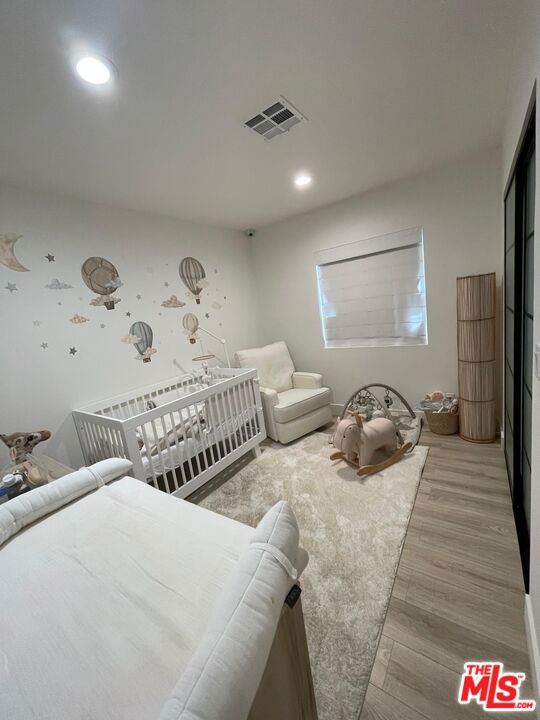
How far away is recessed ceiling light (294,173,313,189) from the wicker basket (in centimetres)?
231

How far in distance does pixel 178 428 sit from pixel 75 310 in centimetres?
120

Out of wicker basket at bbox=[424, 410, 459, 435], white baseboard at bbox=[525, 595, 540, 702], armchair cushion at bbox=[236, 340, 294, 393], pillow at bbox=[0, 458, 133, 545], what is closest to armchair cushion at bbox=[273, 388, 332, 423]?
armchair cushion at bbox=[236, 340, 294, 393]

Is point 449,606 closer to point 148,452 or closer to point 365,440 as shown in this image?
point 365,440

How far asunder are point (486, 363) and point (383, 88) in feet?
6.68

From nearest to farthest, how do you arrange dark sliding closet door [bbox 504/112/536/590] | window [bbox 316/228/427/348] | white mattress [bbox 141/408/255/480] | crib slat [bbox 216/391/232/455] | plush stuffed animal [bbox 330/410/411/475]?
dark sliding closet door [bbox 504/112/536/590], white mattress [bbox 141/408/255/480], plush stuffed animal [bbox 330/410/411/475], crib slat [bbox 216/391/232/455], window [bbox 316/228/427/348]

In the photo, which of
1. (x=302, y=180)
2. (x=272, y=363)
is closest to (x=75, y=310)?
(x=272, y=363)

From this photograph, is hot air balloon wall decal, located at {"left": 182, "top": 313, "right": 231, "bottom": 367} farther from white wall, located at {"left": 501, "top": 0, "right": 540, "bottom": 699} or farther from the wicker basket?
white wall, located at {"left": 501, "top": 0, "right": 540, "bottom": 699}

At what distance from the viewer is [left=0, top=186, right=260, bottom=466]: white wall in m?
1.91

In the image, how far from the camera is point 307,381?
131 inches

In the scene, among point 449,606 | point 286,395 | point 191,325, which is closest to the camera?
point 449,606

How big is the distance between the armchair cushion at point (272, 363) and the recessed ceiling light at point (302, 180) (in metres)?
1.71

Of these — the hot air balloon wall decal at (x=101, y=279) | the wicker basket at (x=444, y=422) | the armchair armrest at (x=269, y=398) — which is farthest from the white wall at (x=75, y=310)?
the wicker basket at (x=444, y=422)

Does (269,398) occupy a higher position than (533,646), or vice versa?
(269,398)

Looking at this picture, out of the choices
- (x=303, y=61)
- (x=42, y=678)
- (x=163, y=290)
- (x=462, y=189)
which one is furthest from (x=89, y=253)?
(x=462, y=189)
